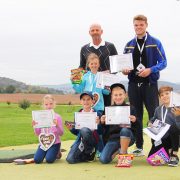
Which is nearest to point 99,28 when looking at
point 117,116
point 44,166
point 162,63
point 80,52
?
point 80,52

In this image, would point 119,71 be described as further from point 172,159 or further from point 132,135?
point 172,159

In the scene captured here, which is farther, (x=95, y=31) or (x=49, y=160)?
(x=95, y=31)

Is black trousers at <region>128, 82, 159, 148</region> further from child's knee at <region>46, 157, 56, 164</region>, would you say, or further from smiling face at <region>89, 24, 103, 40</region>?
child's knee at <region>46, 157, 56, 164</region>

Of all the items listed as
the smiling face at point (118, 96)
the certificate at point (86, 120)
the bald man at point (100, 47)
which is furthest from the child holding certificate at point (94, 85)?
the smiling face at point (118, 96)

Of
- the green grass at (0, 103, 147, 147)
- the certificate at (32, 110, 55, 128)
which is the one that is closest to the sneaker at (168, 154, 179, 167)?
the certificate at (32, 110, 55, 128)

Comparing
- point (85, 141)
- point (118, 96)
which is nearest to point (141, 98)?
point (118, 96)

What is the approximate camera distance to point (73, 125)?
21.5 feet

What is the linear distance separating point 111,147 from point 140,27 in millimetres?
1867

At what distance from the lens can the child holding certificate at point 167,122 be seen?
6.06 metres

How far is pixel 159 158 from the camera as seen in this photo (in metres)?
6.01

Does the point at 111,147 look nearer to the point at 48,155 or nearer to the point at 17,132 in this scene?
the point at 48,155

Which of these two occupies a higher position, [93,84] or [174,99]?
[93,84]

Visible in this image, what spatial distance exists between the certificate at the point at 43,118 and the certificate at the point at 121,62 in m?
1.20

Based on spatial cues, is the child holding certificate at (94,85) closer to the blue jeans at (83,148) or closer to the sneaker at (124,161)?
the blue jeans at (83,148)
